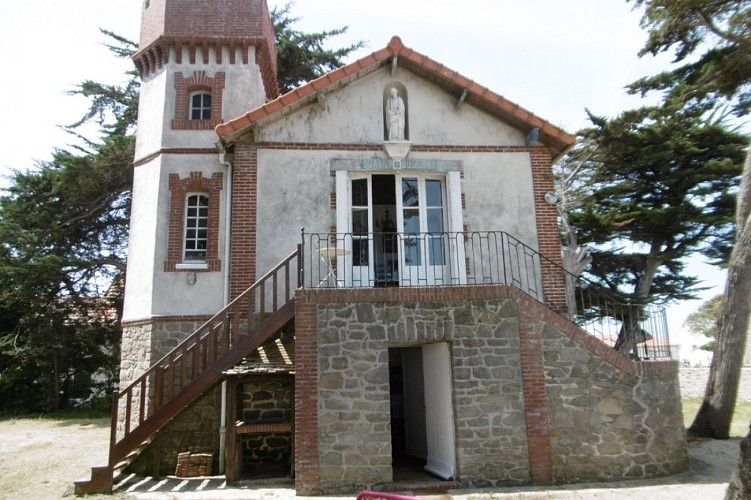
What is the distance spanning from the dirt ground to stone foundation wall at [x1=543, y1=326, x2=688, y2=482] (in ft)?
0.91

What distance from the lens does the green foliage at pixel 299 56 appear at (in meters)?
20.9

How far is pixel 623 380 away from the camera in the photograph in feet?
29.1

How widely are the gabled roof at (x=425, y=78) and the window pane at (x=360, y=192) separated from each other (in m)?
1.90

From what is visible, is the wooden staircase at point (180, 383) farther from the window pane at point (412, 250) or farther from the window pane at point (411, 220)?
the window pane at point (411, 220)

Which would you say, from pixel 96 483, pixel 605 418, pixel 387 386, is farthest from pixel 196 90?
pixel 605 418

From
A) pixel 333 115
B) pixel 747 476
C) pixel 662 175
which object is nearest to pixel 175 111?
pixel 333 115

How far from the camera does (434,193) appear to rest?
1127cm

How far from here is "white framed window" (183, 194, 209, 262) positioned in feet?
36.5

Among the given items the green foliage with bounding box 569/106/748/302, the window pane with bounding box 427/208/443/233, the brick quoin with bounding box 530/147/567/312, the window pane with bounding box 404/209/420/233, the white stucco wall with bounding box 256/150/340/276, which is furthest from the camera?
the green foliage with bounding box 569/106/748/302

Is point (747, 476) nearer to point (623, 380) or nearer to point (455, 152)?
point (623, 380)

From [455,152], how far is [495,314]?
12.8 feet

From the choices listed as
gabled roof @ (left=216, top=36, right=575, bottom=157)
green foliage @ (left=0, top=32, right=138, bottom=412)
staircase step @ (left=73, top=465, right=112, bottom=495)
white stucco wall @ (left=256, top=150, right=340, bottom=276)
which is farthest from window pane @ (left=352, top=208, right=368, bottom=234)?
green foliage @ (left=0, top=32, right=138, bottom=412)

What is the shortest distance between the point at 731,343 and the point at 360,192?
338 inches

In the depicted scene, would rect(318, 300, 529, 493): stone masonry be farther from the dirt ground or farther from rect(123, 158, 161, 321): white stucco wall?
rect(123, 158, 161, 321): white stucco wall
